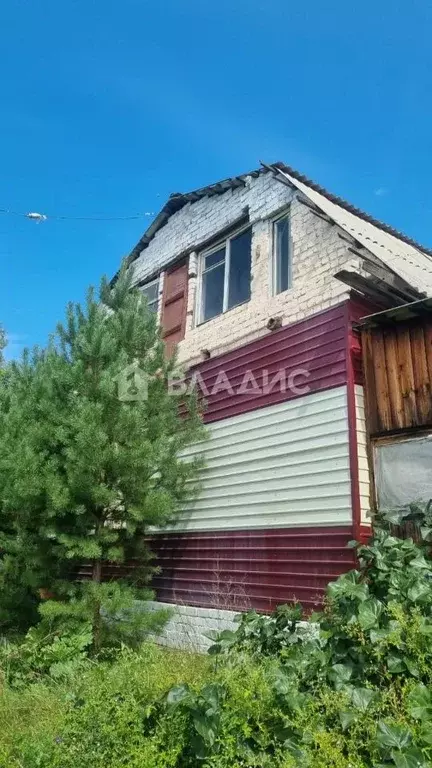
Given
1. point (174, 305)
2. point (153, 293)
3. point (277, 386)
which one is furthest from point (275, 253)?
point (153, 293)

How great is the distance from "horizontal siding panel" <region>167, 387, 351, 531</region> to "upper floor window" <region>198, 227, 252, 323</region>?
6.89 ft

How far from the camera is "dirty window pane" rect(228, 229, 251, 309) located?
848 centimetres

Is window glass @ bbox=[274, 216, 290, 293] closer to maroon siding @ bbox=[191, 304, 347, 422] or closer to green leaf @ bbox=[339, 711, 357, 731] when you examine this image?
maroon siding @ bbox=[191, 304, 347, 422]

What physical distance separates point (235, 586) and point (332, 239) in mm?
4596

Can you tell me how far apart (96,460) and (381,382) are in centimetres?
331

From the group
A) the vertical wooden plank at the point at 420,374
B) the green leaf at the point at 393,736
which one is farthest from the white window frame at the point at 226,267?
the green leaf at the point at 393,736

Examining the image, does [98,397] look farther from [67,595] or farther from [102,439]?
[67,595]

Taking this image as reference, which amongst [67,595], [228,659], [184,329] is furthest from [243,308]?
[228,659]

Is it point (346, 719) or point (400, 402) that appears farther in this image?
point (400, 402)

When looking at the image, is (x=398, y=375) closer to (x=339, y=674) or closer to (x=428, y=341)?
(x=428, y=341)

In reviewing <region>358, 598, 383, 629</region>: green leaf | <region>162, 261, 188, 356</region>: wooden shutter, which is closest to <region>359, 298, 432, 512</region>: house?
<region>358, 598, 383, 629</region>: green leaf

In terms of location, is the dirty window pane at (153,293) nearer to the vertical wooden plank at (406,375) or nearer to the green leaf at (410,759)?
the vertical wooden plank at (406,375)

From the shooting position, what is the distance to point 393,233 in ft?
32.4

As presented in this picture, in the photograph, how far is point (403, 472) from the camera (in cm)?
571
